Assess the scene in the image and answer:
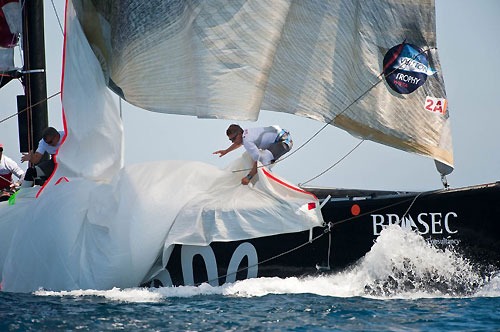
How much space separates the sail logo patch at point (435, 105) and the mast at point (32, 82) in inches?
214

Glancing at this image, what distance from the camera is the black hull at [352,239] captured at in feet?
25.5

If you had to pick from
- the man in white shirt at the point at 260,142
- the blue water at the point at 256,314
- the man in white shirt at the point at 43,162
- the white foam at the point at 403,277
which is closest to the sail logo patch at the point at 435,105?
the white foam at the point at 403,277

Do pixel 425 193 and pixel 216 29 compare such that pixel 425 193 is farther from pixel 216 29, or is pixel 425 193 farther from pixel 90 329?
pixel 90 329

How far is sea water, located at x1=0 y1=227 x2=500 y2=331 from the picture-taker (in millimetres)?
6410

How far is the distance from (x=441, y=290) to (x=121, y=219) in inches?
126

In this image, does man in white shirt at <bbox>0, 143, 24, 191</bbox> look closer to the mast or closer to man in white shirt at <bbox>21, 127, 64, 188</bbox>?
the mast

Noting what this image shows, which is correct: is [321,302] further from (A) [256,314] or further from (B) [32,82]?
(B) [32,82]

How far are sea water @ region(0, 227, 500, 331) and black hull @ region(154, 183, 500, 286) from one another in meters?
0.11

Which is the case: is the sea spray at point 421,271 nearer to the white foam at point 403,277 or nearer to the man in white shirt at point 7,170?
the white foam at point 403,277

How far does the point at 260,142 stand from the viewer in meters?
9.20

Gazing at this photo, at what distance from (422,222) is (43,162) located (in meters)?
4.83

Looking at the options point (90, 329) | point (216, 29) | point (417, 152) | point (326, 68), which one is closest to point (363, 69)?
point (326, 68)

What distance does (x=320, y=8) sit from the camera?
858 cm

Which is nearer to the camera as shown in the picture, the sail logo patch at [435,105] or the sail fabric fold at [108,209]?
the sail fabric fold at [108,209]
